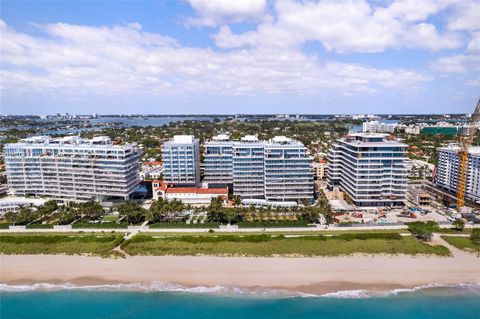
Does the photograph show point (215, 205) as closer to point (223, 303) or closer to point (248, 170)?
point (248, 170)

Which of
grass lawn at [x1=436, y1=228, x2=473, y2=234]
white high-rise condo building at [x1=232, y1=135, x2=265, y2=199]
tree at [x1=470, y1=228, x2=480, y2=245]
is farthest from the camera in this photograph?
white high-rise condo building at [x1=232, y1=135, x2=265, y2=199]

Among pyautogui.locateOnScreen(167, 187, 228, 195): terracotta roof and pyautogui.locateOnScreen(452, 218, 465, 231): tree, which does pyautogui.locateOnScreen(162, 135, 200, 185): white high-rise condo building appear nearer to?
pyautogui.locateOnScreen(167, 187, 228, 195): terracotta roof

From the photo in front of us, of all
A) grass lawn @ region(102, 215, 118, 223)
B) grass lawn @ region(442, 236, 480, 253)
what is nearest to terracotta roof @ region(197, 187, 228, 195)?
grass lawn @ region(102, 215, 118, 223)

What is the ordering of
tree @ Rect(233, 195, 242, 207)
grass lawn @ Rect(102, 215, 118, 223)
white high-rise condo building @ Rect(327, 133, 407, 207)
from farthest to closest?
white high-rise condo building @ Rect(327, 133, 407, 207), tree @ Rect(233, 195, 242, 207), grass lawn @ Rect(102, 215, 118, 223)

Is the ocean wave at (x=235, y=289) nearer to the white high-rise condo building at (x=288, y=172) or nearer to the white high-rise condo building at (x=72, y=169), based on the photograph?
the white high-rise condo building at (x=72, y=169)

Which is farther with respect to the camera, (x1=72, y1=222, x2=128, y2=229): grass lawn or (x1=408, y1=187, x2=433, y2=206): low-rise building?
(x1=408, y1=187, x2=433, y2=206): low-rise building

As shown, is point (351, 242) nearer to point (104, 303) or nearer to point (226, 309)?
point (226, 309)
